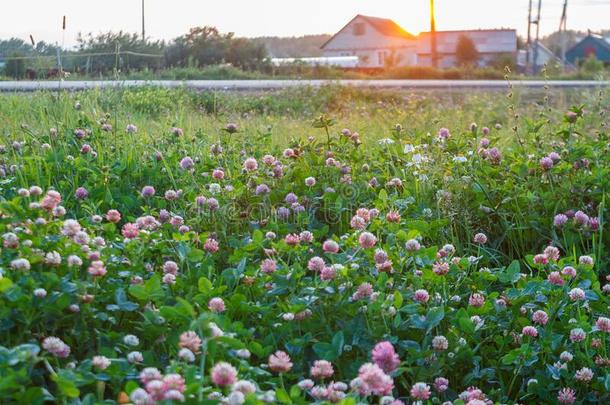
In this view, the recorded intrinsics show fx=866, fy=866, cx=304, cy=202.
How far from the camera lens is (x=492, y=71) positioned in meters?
37.7

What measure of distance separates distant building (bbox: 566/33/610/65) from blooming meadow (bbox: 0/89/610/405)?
256 feet

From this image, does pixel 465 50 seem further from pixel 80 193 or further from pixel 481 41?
pixel 80 193

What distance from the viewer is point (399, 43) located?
72438 mm

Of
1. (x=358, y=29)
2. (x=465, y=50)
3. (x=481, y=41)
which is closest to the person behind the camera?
(x=465, y=50)

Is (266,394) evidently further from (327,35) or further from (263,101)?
(327,35)

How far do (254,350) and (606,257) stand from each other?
241 cm

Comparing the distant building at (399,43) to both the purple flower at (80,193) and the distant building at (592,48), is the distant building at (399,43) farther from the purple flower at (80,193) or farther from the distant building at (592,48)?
the purple flower at (80,193)

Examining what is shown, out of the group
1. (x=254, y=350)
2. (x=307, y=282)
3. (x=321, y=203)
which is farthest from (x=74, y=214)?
(x=254, y=350)

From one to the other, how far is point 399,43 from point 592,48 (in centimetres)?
1931

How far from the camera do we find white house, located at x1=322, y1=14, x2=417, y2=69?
7200cm

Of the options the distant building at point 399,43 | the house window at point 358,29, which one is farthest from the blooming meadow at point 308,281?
the house window at point 358,29

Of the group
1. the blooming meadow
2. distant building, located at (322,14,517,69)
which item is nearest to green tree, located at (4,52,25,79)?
the blooming meadow

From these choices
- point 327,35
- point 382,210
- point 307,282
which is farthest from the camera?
point 327,35

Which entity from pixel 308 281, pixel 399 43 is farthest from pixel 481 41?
pixel 308 281
